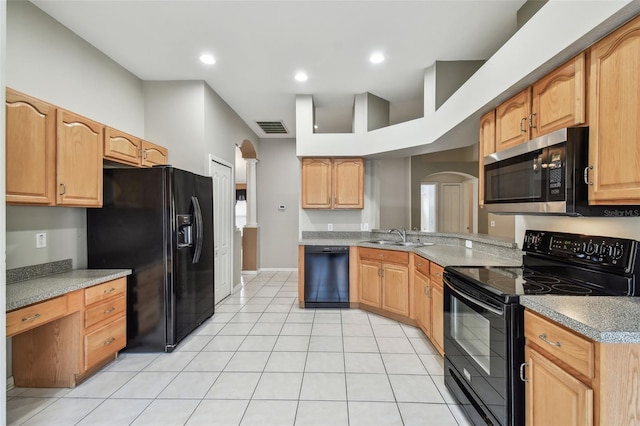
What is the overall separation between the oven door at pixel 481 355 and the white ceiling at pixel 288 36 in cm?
221

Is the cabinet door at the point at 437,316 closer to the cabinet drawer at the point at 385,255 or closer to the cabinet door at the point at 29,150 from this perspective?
the cabinet drawer at the point at 385,255

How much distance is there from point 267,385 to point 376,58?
3278mm

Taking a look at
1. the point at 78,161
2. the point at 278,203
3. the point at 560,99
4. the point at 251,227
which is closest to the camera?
the point at 560,99

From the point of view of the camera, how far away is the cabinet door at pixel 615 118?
1221mm

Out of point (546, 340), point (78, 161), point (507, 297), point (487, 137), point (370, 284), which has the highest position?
point (487, 137)

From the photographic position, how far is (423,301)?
9.40 feet

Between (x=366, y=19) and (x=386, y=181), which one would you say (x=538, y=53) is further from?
(x=386, y=181)

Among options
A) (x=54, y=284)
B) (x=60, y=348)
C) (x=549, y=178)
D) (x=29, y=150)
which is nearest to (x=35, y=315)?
Answer: (x=54, y=284)

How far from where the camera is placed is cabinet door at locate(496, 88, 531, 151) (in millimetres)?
1871

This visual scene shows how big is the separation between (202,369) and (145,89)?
3.32m

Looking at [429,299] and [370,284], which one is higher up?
[429,299]

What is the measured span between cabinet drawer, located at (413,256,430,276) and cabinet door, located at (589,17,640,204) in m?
1.50

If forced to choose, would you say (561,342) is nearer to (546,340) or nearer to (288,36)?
(546,340)

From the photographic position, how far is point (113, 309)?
2.42m
